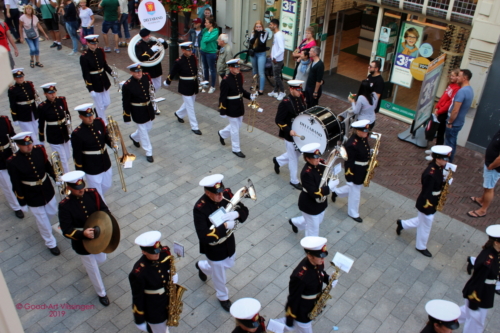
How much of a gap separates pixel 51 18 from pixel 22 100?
26.2ft

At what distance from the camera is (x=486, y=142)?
393 inches

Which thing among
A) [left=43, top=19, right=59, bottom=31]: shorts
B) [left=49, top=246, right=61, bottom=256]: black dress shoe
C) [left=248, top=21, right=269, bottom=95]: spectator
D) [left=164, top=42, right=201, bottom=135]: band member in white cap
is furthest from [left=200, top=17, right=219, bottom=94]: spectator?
Result: [left=49, top=246, right=61, bottom=256]: black dress shoe

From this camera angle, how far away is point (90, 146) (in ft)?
23.7

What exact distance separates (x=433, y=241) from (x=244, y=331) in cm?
444

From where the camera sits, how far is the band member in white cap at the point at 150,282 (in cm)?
489

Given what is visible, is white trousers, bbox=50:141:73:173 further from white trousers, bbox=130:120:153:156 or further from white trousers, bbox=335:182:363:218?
white trousers, bbox=335:182:363:218

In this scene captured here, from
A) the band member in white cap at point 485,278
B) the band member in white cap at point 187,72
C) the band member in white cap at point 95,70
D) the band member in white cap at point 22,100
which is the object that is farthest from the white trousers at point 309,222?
the band member in white cap at point 95,70

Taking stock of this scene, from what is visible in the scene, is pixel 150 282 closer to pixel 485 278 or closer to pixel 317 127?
pixel 485 278

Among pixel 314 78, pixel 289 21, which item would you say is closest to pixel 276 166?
pixel 314 78

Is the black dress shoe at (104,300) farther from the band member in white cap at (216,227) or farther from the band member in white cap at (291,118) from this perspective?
the band member in white cap at (291,118)

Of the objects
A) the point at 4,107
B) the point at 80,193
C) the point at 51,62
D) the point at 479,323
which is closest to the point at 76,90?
the point at 4,107

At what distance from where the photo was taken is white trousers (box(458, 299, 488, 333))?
217 inches

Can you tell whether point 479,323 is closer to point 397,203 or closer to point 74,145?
point 397,203

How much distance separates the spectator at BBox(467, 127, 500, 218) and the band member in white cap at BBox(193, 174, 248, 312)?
4.64 meters
